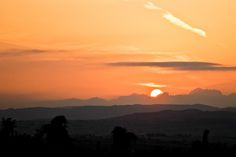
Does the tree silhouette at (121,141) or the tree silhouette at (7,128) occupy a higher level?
the tree silhouette at (7,128)

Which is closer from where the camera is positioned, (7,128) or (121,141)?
(121,141)

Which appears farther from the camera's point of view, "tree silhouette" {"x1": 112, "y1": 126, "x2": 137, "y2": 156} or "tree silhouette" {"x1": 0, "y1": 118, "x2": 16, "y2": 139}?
"tree silhouette" {"x1": 0, "y1": 118, "x2": 16, "y2": 139}

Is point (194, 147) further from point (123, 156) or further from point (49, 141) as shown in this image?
point (49, 141)

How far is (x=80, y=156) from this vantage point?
221ft

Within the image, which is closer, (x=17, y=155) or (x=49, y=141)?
(x=17, y=155)

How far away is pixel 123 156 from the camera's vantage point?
70.2 meters

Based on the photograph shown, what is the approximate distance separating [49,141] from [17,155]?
6.69 m

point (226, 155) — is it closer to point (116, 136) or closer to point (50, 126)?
point (116, 136)

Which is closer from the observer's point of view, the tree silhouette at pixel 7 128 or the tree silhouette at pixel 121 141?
the tree silhouette at pixel 121 141

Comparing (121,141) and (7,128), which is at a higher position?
(7,128)

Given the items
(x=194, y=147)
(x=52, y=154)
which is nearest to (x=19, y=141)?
(x=52, y=154)

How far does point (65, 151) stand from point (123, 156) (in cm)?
672

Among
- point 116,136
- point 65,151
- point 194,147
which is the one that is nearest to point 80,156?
point 65,151

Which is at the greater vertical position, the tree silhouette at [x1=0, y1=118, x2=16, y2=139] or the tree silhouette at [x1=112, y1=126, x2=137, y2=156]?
the tree silhouette at [x1=0, y1=118, x2=16, y2=139]
